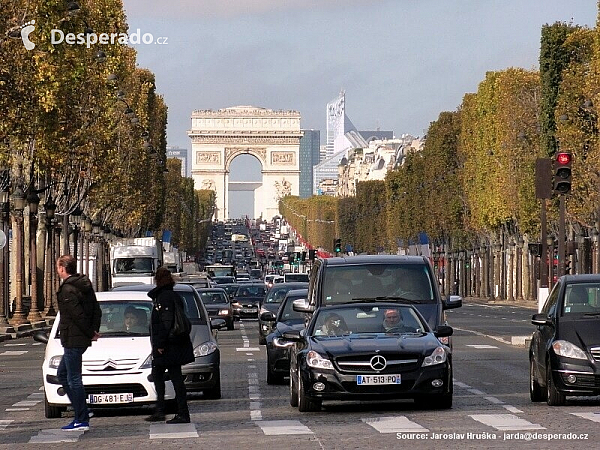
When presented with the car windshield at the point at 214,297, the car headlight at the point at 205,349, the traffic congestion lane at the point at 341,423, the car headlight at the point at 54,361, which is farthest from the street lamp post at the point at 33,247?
the car headlight at the point at 54,361

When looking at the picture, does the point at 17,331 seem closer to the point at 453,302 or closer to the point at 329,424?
the point at 453,302

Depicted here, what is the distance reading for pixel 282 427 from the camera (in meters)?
17.0

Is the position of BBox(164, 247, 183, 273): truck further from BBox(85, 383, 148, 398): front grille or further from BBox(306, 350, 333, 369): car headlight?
BBox(306, 350, 333, 369): car headlight

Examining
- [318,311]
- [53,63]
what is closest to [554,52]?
[53,63]

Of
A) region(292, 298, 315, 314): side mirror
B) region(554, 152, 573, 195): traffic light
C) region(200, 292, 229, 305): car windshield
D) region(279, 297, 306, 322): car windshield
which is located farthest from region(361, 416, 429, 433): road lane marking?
region(200, 292, 229, 305): car windshield

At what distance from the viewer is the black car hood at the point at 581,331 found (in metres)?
18.6

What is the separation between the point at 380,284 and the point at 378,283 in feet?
0.10

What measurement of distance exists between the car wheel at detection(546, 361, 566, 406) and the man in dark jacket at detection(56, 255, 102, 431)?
5.01 meters

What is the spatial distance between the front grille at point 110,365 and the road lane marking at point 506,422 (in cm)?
405

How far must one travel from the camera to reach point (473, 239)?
353ft

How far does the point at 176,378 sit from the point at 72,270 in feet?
5.08

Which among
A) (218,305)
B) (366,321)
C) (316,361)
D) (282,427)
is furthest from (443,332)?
(218,305)

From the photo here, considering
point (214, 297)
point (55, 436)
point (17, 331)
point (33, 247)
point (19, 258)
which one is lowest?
point (17, 331)

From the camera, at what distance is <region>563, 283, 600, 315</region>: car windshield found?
64.0 feet
